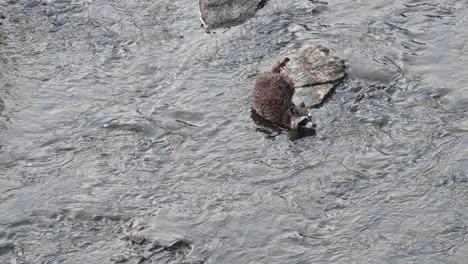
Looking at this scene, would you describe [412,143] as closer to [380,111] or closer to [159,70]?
[380,111]

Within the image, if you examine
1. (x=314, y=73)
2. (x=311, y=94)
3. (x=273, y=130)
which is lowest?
(x=273, y=130)

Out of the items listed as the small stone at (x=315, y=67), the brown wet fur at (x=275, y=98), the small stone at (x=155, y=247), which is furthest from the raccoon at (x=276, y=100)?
the small stone at (x=155, y=247)

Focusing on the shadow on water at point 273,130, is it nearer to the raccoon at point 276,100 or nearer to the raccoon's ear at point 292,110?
the raccoon at point 276,100

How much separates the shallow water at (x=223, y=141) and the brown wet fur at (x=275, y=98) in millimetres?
172

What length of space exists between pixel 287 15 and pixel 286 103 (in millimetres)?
1846

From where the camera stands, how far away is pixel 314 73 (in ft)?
23.6

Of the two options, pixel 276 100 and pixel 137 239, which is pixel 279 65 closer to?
pixel 276 100

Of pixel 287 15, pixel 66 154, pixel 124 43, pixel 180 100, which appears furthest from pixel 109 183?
pixel 287 15

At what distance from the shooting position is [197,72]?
7531mm

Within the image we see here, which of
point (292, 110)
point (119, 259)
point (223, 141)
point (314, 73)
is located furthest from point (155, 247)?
point (314, 73)

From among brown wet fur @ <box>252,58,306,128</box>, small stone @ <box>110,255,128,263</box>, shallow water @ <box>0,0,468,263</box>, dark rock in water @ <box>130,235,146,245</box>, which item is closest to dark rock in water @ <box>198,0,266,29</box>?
shallow water @ <box>0,0,468,263</box>

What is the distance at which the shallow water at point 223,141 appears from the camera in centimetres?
549

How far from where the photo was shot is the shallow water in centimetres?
549

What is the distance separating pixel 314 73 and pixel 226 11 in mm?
1645
